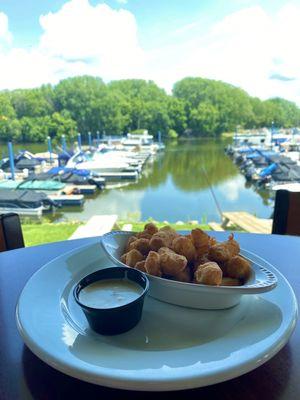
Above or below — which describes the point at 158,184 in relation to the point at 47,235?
below

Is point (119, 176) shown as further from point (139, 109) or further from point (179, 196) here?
point (139, 109)

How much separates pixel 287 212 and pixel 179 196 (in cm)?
765

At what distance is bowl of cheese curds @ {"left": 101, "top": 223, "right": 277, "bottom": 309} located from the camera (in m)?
0.51

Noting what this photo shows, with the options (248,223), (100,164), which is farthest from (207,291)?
(100,164)

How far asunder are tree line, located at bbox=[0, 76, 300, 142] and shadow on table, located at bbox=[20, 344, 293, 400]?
20.3 ft

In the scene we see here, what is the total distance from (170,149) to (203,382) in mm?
18044

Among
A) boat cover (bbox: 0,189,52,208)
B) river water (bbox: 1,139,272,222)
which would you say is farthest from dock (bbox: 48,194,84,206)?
boat cover (bbox: 0,189,52,208)

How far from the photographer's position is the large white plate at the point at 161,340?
39 centimetres

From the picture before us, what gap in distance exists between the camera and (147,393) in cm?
39

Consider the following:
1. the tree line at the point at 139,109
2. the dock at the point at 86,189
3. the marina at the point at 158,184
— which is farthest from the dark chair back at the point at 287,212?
the dock at the point at 86,189

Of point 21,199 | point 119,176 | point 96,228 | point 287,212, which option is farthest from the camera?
point 119,176

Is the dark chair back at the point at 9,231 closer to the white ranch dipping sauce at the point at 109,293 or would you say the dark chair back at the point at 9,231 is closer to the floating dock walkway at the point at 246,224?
the white ranch dipping sauce at the point at 109,293

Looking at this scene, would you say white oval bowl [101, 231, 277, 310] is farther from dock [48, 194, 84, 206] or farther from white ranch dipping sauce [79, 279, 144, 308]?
dock [48, 194, 84, 206]

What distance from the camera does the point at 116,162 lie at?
12.3m
